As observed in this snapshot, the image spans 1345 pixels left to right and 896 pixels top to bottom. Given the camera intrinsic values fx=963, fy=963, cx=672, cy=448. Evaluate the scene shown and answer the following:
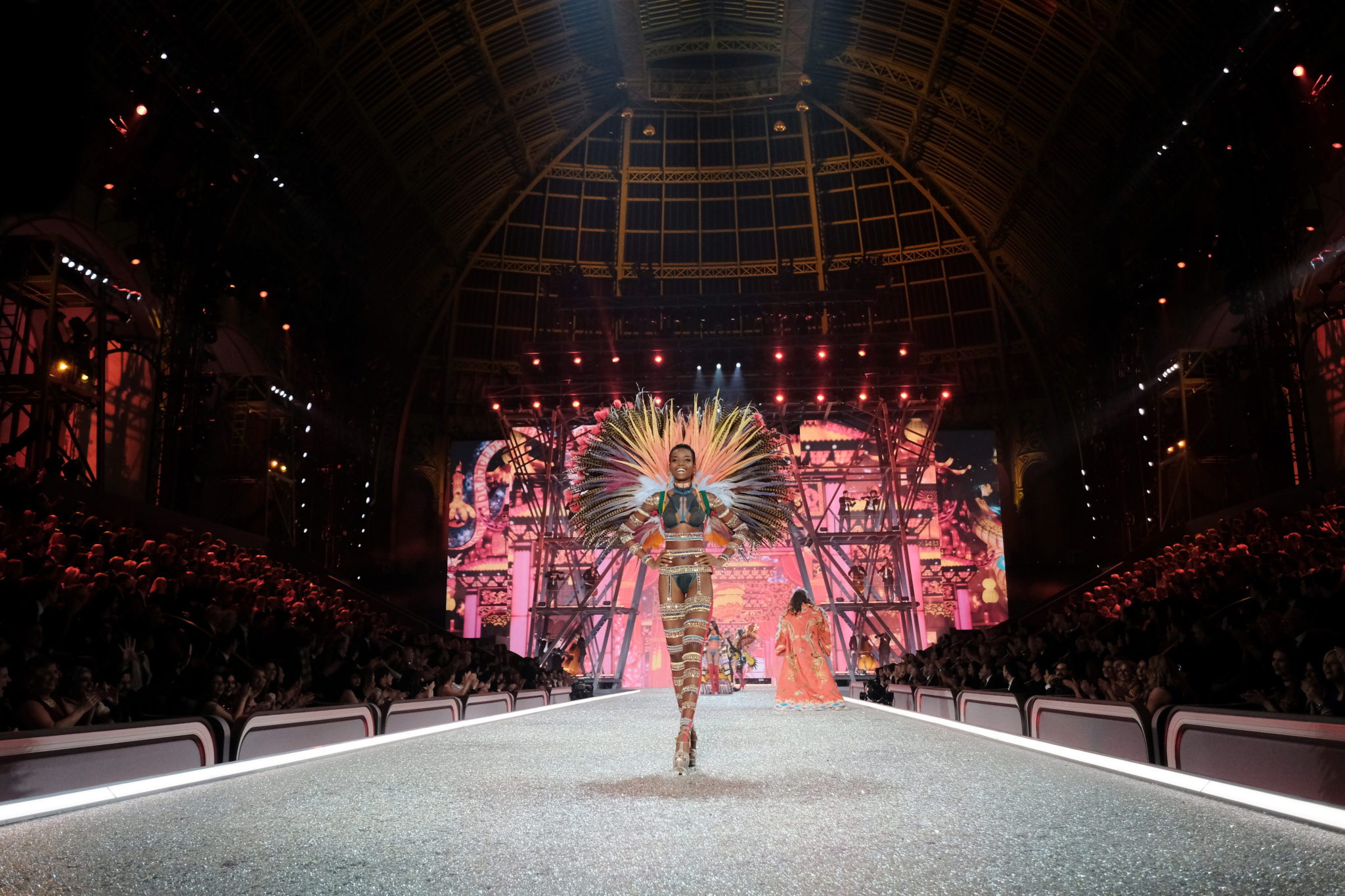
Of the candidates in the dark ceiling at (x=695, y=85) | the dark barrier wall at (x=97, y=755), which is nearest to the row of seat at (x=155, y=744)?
the dark barrier wall at (x=97, y=755)

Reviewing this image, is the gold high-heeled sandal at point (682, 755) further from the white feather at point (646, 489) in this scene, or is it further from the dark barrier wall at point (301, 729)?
the dark barrier wall at point (301, 729)

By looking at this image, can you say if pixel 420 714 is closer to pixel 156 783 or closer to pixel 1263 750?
pixel 156 783

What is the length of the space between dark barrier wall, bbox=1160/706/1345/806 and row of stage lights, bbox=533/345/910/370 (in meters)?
20.4

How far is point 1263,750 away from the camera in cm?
398

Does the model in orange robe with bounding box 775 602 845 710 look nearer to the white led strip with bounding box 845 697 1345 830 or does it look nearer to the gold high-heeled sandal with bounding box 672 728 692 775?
the white led strip with bounding box 845 697 1345 830

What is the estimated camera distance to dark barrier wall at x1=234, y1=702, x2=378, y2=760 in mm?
5391

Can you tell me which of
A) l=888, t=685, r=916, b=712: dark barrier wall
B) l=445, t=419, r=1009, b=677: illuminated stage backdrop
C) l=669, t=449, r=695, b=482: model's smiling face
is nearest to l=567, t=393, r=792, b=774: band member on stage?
l=669, t=449, r=695, b=482: model's smiling face

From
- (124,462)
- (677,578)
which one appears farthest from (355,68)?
(677,578)

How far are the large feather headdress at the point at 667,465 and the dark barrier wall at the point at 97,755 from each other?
2.91 meters

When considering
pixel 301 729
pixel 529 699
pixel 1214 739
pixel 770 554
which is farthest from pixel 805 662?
pixel 770 554

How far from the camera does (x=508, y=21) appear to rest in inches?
868

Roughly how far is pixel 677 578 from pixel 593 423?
19.9m

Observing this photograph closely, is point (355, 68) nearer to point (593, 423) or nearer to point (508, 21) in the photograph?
point (508, 21)

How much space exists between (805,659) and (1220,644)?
7.67 metres
